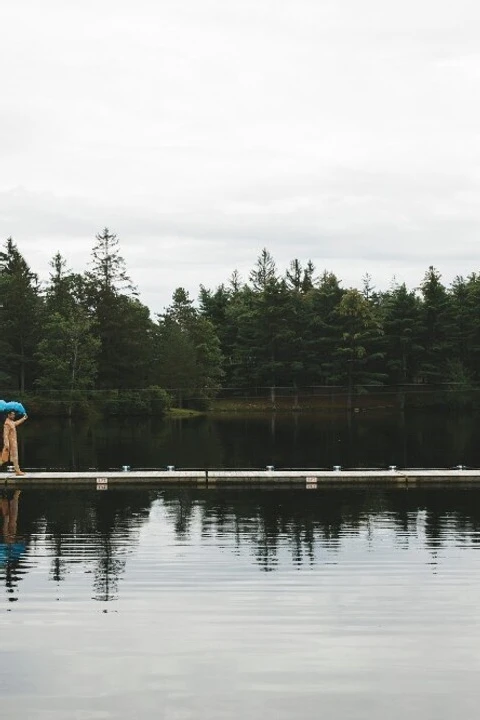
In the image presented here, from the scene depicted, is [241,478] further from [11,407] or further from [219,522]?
[11,407]

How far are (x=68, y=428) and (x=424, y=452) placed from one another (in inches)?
1065

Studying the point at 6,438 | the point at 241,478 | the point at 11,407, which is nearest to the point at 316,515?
the point at 241,478

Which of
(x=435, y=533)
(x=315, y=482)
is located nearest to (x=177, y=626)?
(x=435, y=533)

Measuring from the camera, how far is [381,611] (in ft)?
37.1

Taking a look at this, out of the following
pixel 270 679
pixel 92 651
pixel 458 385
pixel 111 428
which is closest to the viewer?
pixel 270 679

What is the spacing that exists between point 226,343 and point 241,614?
79.9 m

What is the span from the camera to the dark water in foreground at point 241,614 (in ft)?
28.1

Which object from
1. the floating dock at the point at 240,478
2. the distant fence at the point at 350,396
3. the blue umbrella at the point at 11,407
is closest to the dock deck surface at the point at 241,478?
the floating dock at the point at 240,478

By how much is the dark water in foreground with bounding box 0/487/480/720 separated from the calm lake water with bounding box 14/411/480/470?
1223 cm

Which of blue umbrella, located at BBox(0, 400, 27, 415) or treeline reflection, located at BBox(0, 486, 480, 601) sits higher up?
blue umbrella, located at BBox(0, 400, 27, 415)

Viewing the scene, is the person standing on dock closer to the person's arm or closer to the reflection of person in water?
the person's arm

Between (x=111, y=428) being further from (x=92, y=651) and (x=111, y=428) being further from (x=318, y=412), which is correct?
(x=92, y=651)

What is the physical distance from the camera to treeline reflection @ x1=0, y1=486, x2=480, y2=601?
14586 mm

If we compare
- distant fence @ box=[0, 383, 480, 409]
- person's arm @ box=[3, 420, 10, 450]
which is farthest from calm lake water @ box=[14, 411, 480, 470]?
distant fence @ box=[0, 383, 480, 409]
